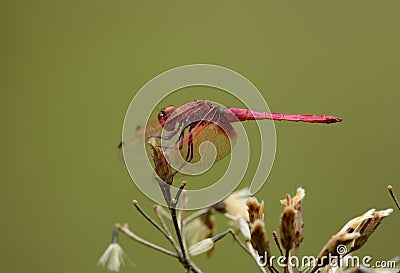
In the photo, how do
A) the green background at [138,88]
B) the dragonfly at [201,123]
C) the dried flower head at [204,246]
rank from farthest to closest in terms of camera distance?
the green background at [138,88] → the dried flower head at [204,246] → the dragonfly at [201,123]

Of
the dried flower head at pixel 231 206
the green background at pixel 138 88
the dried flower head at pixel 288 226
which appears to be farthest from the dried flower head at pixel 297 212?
the green background at pixel 138 88

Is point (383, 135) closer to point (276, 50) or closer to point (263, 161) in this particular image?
point (276, 50)

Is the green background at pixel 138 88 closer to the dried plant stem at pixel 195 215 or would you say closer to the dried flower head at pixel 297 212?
the dried plant stem at pixel 195 215

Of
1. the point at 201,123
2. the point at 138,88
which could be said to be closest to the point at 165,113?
the point at 201,123

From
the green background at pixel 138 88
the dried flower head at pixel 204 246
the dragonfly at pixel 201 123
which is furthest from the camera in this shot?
the green background at pixel 138 88

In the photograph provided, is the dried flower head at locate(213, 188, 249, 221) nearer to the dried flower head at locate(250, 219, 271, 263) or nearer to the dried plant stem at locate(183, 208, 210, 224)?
the dried plant stem at locate(183, 208, 210, 224)

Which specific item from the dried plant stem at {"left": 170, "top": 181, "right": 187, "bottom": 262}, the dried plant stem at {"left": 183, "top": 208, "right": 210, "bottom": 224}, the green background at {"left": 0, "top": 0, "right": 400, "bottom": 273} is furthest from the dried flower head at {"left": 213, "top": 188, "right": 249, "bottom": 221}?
the green background at {"left": 0, "top": 0, "right": 400, "bottom": 273}
